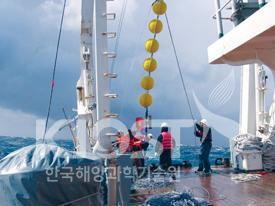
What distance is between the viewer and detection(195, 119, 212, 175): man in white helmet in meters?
10.3

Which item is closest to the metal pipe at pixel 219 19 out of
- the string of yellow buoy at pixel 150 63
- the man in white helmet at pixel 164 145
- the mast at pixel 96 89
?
the mast at pixel 96 89

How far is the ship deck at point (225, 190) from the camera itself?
6882mm

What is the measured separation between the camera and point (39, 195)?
4.36m

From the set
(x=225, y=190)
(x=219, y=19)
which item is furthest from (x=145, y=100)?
(x=219, y=19)

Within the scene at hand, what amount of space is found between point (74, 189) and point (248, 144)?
6694mm

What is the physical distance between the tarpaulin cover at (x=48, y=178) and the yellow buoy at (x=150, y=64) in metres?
4.62

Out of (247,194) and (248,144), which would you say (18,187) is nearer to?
(247,194)

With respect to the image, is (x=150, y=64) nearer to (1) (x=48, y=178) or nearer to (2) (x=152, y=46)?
(2) (x=152, y=46)

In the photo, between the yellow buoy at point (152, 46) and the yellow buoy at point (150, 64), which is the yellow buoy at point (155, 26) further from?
the yellow buoy at point (150, 64)

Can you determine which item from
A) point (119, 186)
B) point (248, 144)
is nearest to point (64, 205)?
point (119, 186)

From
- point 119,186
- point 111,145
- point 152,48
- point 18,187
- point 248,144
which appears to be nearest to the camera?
point 18,187

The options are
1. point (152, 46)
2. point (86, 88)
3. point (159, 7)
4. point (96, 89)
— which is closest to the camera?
point (96, 89)

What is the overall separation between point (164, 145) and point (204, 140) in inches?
44.8

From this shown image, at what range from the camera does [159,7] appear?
8.84 metres
